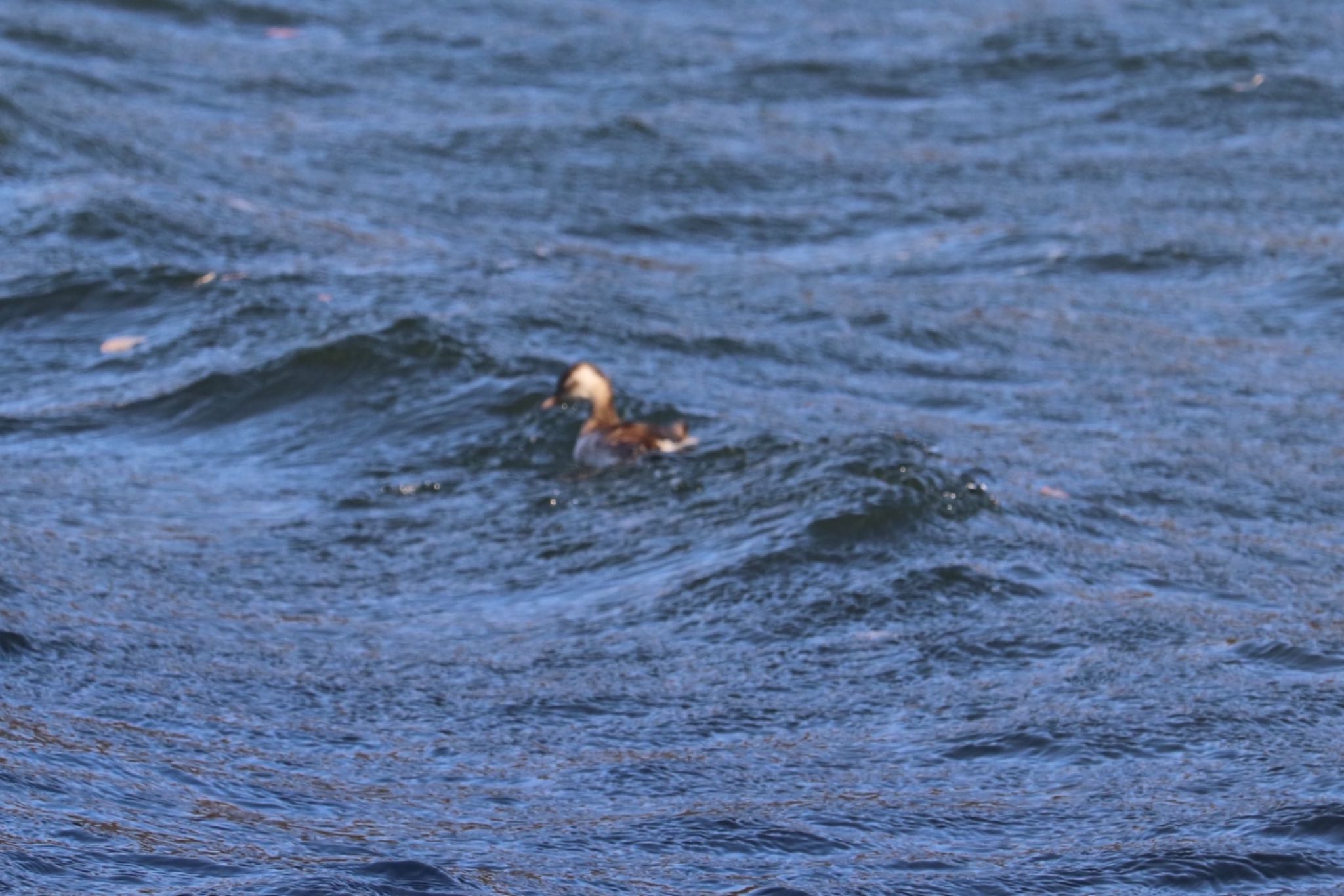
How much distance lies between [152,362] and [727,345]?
287 centimetres

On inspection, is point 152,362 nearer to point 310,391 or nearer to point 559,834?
point 310,391

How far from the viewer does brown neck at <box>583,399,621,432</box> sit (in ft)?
29.2

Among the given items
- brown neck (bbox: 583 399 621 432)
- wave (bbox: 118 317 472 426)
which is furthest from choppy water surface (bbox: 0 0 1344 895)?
brown neck (bbox: 583 399 621 432)

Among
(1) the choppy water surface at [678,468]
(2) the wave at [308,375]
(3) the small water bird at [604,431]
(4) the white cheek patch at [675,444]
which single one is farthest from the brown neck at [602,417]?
(2) the wave at [308,375]

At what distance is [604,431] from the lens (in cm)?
882

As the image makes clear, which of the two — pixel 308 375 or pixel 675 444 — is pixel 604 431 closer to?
pixel 675 444

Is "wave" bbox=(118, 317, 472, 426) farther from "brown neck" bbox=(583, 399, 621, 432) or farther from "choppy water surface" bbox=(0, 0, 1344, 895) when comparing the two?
"brown neck" bbox=(583, 399, 621, 432)

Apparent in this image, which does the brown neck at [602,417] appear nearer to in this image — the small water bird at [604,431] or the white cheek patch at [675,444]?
the small water bird at [604,431]

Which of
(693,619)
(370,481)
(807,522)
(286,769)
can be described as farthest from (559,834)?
(370,481)

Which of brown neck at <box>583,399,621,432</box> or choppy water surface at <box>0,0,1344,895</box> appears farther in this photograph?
brown neck at <box>583,399,621,432</box>

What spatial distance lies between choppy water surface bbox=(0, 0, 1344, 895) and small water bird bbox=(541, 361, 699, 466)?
116mm

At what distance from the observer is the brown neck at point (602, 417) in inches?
350

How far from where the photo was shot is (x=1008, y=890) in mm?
4828

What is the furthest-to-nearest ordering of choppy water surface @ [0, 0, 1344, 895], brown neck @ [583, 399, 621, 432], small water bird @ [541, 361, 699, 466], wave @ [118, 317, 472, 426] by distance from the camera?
wave @ [118, 317, 472, 426] → brown neck @ [583, 399, 621, 432] → small water bird @ [541, 361, 699, 466] → choppy water surface @ [0, 0, 1344, 895]
